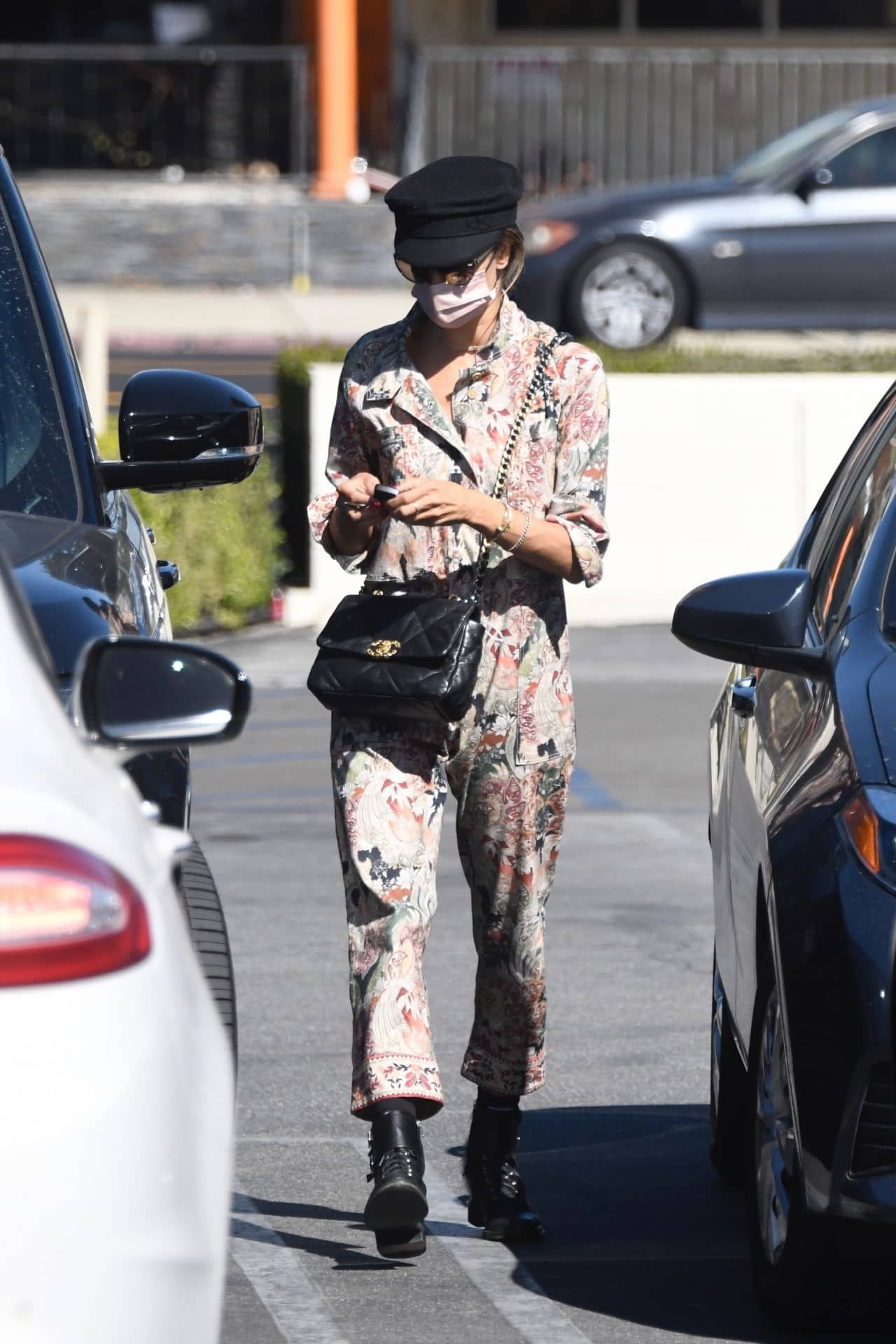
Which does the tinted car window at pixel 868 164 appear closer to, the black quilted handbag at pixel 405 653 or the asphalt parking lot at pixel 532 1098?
the asphalt parking lot at pixel 532 1098

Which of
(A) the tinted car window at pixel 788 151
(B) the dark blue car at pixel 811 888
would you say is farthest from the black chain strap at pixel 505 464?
(A) the tinted car window at pixel 788 151

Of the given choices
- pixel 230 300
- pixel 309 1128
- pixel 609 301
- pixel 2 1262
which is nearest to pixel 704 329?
pixel 609 301

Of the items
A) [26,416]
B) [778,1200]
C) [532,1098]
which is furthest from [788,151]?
[778,1200]

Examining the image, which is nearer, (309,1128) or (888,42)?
(309,1128)

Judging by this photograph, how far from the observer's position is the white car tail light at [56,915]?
2457 millimetres

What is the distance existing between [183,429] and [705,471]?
9.62 metres

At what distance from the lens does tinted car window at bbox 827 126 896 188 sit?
18297mm

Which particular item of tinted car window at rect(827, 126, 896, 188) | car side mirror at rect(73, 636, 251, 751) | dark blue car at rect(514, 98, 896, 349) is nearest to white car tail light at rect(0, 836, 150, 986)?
car side mirror at rect(73, 636, 251, 751)

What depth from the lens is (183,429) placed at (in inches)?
193

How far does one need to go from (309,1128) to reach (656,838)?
364 cm

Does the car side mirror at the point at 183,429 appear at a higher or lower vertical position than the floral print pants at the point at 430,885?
higher

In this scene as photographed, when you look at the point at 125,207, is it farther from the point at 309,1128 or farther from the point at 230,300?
the point at 309,1128

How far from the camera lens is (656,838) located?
902cm

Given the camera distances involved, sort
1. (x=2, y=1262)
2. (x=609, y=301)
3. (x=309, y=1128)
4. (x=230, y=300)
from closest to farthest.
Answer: (x=2, y=1262) → (x=309, y=1128) → (x=609, y=301) → (x=230, y=300)
